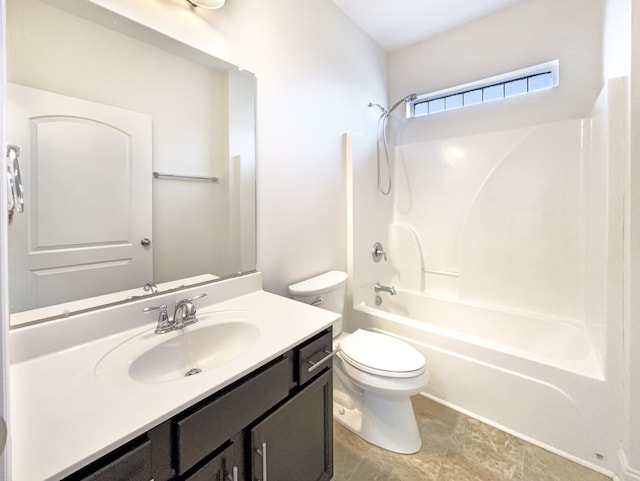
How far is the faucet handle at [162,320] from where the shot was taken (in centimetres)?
101

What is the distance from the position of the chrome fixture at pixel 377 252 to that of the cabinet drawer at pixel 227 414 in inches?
61.5

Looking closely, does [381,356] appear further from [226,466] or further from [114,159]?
[114,159]

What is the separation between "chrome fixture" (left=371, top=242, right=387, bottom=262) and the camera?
237cm

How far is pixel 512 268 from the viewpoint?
2180 millimetres

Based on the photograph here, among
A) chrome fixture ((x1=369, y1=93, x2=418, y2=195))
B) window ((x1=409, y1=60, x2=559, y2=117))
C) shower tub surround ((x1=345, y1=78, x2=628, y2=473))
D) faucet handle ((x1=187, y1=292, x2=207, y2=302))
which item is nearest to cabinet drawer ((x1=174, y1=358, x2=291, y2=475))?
faucet handle ((x1=187, y1=292, x2=207, y2=302))

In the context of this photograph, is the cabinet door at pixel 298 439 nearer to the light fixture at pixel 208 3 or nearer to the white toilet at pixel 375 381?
the white toilet at pixel 375 381

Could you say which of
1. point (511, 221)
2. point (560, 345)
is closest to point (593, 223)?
point (511, 221)

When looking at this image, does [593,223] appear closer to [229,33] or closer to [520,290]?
[520,290]

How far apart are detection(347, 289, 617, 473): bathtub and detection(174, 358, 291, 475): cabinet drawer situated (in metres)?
1.28

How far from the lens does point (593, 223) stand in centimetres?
174

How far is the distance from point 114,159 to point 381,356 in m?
1.52

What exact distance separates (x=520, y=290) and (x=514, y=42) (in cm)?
188

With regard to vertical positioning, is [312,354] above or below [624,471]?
above

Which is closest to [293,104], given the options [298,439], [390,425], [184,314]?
[184,314]
